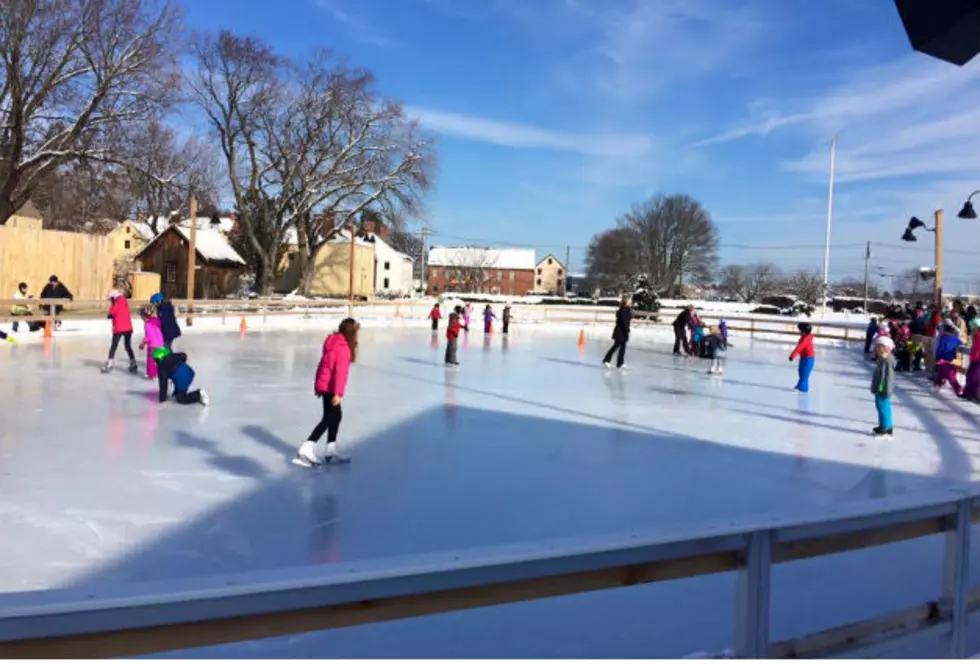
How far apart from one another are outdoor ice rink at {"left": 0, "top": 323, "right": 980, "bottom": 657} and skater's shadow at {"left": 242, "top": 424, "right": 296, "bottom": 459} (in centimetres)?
5

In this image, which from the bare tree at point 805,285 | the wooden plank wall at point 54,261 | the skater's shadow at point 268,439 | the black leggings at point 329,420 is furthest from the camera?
the bare tree at point 805,285

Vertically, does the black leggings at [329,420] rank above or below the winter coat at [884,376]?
below

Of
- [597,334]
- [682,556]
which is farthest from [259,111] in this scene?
[682,556]

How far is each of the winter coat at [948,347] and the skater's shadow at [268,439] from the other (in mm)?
12097

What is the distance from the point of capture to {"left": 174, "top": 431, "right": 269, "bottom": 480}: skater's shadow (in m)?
6.29

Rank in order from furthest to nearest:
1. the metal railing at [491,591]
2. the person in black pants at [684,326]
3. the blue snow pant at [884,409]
Answer: the person in black pants at [684,326], the blue snow pant at [884,409], the metal railing at [491,591]

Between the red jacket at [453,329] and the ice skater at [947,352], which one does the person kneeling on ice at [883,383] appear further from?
the red jacket at [453,329]

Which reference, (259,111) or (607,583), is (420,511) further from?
(259,111)

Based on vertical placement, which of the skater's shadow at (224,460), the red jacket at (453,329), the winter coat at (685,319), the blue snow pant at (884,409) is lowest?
the skater's shadow at (224,460)

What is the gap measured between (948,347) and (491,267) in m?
85.6

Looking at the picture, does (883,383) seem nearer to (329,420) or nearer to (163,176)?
(329,420)

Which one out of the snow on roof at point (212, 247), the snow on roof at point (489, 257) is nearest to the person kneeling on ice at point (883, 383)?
the snow on roof at point (212, 247)

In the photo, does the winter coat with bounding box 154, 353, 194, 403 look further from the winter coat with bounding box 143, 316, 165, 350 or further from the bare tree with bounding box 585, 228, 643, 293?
the bare tree with bounding box 585, 228, 643, 293

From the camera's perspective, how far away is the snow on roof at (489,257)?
325ft
